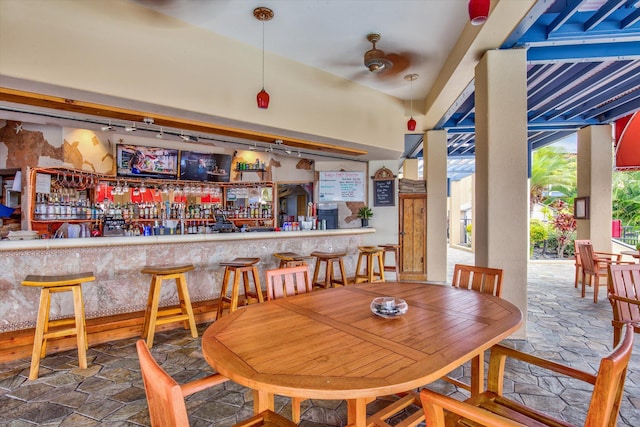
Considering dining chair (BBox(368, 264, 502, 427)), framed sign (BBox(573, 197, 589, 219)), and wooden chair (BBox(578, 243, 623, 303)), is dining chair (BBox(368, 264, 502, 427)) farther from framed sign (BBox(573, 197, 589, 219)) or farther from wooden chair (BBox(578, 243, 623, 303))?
framed sign (BBox(573, 197, 589, 219))

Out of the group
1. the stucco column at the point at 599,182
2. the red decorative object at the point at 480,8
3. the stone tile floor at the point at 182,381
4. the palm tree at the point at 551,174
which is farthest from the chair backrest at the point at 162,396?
the palm tree at the point at 551,174

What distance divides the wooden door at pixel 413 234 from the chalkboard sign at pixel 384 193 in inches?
10.0

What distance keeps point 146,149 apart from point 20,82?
3258 mm

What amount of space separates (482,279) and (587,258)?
4242mm

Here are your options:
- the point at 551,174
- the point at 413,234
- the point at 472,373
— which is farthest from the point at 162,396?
the point at 551,174

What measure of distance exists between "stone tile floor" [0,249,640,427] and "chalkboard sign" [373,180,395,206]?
3678 millimetres

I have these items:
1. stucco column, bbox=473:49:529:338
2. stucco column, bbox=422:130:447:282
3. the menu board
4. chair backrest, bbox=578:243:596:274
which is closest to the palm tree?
stucco column, bbox=422:130:447:282

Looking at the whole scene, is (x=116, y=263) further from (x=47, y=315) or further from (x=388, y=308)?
(x=388, y=308)

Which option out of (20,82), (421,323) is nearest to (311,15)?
(20,82)

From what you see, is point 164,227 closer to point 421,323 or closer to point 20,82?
point 20,82

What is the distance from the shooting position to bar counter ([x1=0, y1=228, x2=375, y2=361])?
326cm

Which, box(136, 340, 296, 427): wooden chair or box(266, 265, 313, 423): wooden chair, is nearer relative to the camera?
box(136, 340, 296, 427): wooden chair

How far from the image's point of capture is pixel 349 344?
1.48m

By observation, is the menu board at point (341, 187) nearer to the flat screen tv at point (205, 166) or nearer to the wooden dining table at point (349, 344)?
the flat screen tv at point (205, 166)
